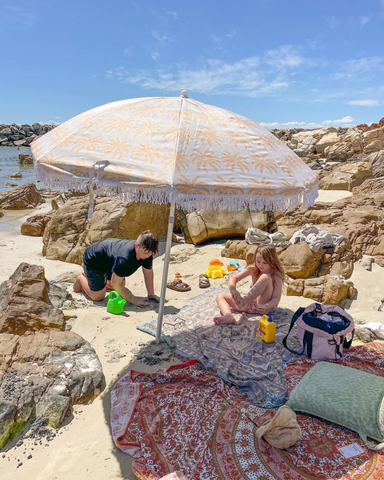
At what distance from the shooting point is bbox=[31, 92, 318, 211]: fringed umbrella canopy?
2.67 m

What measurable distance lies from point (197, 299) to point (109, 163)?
10.6ft

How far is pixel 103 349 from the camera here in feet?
13.4

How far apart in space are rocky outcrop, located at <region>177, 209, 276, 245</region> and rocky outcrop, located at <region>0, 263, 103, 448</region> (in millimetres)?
4655

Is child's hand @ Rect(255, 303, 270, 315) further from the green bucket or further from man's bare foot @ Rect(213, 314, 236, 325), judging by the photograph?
the green bucket

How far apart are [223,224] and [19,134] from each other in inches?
3488

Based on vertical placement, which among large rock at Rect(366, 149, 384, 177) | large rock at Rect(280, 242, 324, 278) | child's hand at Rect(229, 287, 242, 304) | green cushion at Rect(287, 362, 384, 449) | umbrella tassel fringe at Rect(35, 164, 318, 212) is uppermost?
large rock at Rect(366, 149, 384, 177)

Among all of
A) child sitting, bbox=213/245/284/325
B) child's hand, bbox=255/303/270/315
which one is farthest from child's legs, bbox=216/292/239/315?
child's hand, bbox=255/303/270/315

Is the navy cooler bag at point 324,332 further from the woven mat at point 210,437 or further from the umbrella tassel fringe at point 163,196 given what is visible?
the umbrella tassel fringe at point 163,196

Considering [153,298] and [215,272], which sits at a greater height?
[215,272]

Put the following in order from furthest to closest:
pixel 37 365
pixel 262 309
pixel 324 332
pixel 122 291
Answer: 1. pixel 122 291
2. pixel 262 309
3. pixel 324 332
4. pixel 37 365

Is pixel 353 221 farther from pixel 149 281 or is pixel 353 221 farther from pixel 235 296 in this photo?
pixel 149 281

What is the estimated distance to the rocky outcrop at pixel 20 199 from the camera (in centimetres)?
1516

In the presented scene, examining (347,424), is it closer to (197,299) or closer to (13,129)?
(197,299)

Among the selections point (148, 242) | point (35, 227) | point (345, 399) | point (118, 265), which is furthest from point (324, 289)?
point (35, 227)
